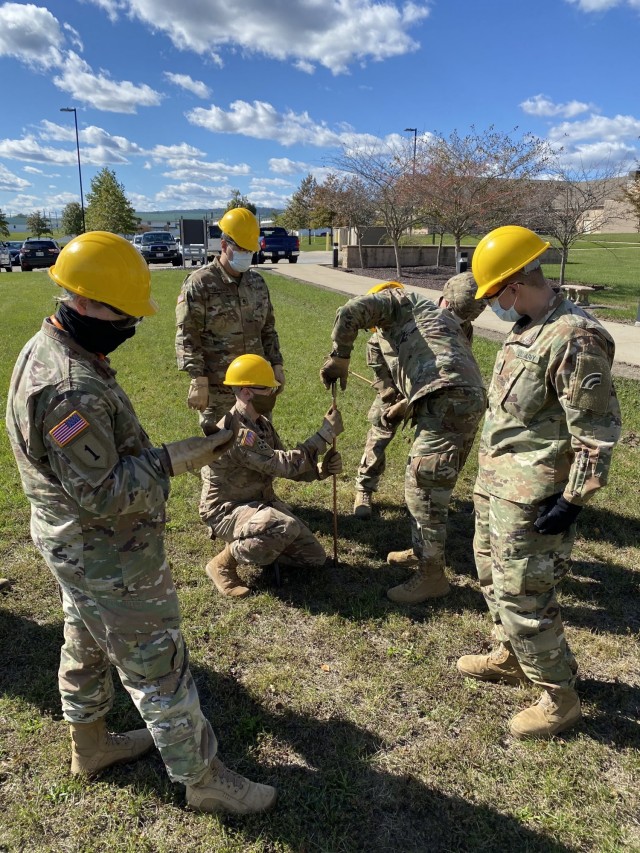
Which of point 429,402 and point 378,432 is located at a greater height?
point 429,402

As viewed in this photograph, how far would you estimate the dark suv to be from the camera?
31.4 meters

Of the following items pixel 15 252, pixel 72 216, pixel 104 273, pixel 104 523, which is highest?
pixel 72 216

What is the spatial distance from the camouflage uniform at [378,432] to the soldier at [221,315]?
0.89m

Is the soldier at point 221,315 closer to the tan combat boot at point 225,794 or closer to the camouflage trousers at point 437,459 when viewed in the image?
the camouflage trousers at point 437,459

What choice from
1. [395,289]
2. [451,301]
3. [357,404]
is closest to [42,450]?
[395,289]

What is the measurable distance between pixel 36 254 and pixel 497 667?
34.5 m

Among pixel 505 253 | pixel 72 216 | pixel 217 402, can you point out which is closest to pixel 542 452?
pixel 505 253

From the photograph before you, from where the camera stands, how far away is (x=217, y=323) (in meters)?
4.91

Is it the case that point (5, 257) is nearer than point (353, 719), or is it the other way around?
point (353, 719)

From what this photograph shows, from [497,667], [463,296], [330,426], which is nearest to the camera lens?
[497,667]

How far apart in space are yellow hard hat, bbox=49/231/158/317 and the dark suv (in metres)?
33.0

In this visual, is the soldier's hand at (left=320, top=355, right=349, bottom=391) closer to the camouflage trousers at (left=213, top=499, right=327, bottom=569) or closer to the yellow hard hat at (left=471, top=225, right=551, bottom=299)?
the camouflage trousers at (left=213, top=499, right=327, bottom=569)

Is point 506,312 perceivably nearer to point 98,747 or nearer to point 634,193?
point 98,747

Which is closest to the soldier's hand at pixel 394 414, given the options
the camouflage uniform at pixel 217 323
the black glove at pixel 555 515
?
the camouflage uniform at pixel 217 323
